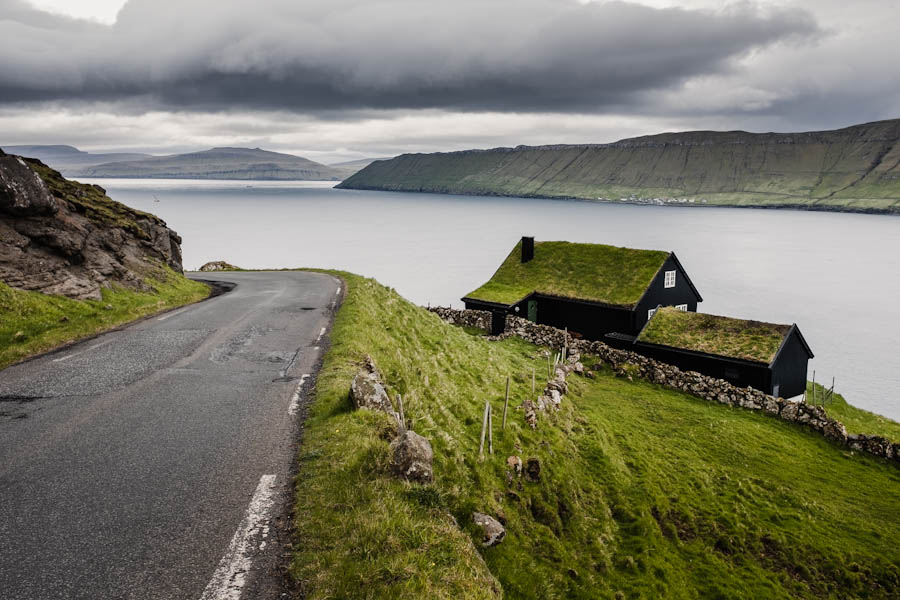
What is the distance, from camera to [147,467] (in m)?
8.75

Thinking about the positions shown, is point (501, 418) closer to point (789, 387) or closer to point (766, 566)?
point (766, 566)

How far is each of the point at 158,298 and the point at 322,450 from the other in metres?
19.7

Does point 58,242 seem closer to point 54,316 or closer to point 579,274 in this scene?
point 54,316

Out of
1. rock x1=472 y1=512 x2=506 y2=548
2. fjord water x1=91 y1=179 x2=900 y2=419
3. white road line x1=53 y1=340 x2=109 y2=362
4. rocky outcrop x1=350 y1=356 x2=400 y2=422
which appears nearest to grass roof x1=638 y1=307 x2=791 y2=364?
fjord water x1=91 y1=179 x2=900 y2=419

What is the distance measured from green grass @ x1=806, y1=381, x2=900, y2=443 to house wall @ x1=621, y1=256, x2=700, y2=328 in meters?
12.2

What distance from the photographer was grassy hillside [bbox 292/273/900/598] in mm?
7277

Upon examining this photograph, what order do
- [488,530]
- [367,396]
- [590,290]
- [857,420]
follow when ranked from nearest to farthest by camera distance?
[488,530]
[367,396]
[857,420]
[590,290]

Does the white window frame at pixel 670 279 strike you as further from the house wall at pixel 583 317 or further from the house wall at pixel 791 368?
the house wall at pixel 791 368

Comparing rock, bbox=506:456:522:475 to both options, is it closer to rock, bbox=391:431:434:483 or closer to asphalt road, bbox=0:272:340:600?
rock, bbox=391:431:434:483

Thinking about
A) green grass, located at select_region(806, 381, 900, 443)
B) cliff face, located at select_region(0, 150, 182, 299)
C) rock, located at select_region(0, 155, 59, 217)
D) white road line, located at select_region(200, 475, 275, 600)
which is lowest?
green grass, located at select_region(806, 381, 900, 443)

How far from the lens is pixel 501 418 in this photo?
57.3 ft

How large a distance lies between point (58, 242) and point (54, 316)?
248 inches

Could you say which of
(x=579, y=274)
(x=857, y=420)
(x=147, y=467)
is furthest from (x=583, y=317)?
(x=147, y=467)

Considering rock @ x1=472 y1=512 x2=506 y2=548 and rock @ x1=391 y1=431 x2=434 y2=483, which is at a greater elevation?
rock @ x1=391 y1=431 x2=434 y2=483
